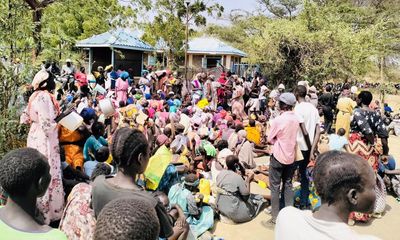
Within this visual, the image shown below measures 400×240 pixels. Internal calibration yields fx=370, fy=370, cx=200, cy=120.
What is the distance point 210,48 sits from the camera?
24734 mm

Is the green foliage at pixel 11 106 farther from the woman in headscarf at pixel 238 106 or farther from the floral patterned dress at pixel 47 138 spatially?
the woman in headscarf at pixel 238 106

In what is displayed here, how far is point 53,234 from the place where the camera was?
5.26ft

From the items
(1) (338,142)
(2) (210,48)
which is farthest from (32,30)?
(2) (210,48)

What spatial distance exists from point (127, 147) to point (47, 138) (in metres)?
2.12

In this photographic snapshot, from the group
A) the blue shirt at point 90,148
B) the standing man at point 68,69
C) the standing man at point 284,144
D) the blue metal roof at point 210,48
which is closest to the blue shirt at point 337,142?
the standing man at point 284,144

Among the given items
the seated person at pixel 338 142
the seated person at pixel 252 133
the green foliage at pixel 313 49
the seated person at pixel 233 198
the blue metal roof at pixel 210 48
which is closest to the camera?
the seated person at pixel 233 198

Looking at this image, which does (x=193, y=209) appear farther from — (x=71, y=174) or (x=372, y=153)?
(x=372, y=153)

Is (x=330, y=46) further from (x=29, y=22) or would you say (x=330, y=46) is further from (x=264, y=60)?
(x=29, y=22)

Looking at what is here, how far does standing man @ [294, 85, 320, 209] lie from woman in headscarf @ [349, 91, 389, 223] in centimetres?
80

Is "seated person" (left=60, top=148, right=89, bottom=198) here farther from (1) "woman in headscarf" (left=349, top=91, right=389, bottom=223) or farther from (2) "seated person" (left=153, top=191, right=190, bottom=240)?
(1) "woman in headscarf" (left=349, top=91, right=389, bottom=223)

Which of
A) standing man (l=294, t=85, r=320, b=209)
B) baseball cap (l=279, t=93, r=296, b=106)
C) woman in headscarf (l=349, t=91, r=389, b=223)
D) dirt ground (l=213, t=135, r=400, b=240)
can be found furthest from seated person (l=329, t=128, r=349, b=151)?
baseball cap (l=279, t=93, r=296, b=106)

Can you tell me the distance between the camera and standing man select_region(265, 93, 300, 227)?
443 centimetres

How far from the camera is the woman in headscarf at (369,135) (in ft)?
17.2

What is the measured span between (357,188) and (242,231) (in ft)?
10.8
